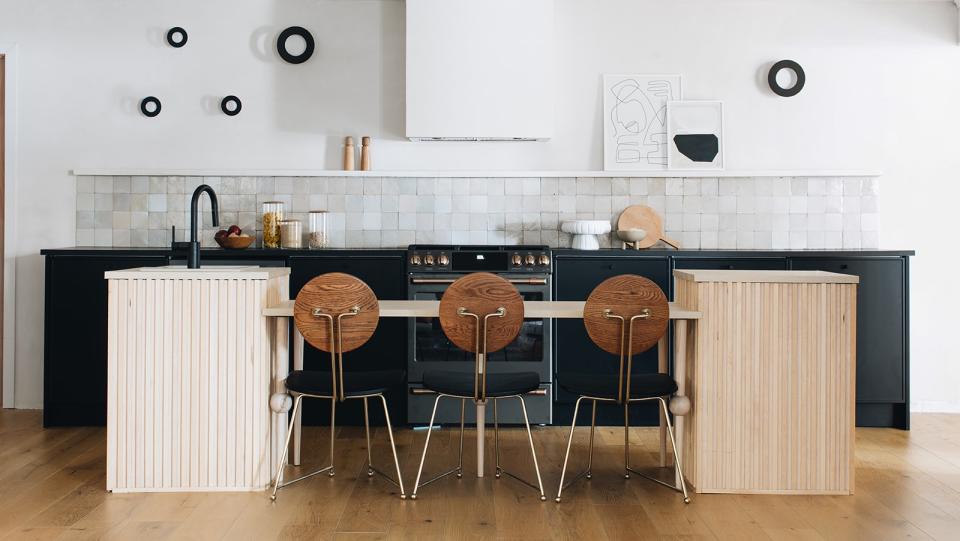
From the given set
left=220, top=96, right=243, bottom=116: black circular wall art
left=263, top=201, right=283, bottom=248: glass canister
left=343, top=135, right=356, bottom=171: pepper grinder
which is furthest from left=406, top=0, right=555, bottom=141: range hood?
left=220, top=96, right=243, bottom=116: black circular wall art

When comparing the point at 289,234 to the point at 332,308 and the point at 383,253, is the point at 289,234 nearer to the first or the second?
the point at 383,253

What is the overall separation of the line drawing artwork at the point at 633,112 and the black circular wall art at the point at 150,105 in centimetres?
272

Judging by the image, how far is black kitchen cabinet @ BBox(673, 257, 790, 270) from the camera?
4551 mm

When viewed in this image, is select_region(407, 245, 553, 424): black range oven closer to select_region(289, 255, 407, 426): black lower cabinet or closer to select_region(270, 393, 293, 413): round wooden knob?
select_region(289, 255, 407, 426): black lower cabinet

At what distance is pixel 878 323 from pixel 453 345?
2.33 m

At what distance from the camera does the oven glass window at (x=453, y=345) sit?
4.48m

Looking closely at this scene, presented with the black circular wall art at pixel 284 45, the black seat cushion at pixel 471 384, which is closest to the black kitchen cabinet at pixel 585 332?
the black seat cushion at pixel 471 384

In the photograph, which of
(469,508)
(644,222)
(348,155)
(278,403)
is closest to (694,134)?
(644,222)

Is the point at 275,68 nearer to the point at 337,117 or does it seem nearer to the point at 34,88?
the point at 337,117

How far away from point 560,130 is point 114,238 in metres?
2.80

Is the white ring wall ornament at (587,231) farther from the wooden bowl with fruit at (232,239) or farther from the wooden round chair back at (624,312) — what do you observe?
the wooden bowl with fruit at (232,239)

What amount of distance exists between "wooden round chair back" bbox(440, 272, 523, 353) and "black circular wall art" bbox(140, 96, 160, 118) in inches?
112

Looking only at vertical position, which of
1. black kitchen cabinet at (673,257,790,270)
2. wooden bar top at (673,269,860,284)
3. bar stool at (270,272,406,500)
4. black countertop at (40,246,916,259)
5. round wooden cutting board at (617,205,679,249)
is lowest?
bar stool at (270,272,406,500)

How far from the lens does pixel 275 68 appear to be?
5.10 m
